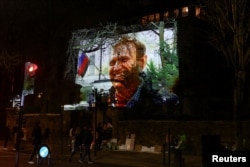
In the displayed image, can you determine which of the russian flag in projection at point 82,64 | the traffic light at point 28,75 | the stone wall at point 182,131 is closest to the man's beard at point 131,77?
the russian flag in projection at point 82,64

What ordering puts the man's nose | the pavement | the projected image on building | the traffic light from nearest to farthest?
the traffic light, the pavement, the projected image on building, the man's nose

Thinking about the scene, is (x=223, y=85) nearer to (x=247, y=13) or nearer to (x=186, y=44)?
(x=186, y=44)

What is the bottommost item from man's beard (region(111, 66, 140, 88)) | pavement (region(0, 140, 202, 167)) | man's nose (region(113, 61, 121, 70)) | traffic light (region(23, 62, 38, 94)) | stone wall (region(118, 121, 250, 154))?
pavement (region(0, 140, 202, 167))

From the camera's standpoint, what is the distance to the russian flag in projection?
3962cm

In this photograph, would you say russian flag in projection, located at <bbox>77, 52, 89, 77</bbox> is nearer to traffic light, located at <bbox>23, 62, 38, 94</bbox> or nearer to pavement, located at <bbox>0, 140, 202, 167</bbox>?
pavement, located at <bbox>0, 140, 202, 167</bbox>

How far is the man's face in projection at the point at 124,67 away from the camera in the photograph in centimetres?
3581

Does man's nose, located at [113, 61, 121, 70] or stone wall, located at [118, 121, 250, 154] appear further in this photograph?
man's nose, located at [113, 61, 121, 70]

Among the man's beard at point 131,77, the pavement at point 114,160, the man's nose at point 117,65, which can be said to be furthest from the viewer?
the man's nose at point 117,65

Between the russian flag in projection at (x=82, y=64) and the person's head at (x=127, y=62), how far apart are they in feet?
9.67

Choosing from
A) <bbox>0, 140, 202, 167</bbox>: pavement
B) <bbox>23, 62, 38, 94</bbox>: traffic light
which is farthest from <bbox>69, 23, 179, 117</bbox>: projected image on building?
<bbox>23, 62, 38, 94</bbox>: traffic light

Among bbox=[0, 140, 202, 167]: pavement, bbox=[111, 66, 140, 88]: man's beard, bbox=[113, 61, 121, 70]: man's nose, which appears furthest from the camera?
bbox=[113, 61, 121, 70]: man's nose

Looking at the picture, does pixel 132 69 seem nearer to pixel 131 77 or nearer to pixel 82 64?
pixel 131 77

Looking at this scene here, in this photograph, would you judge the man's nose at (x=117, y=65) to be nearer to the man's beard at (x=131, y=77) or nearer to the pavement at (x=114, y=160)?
the man's beard at (x=131, y=77)

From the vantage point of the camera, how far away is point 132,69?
3594 centimetres
